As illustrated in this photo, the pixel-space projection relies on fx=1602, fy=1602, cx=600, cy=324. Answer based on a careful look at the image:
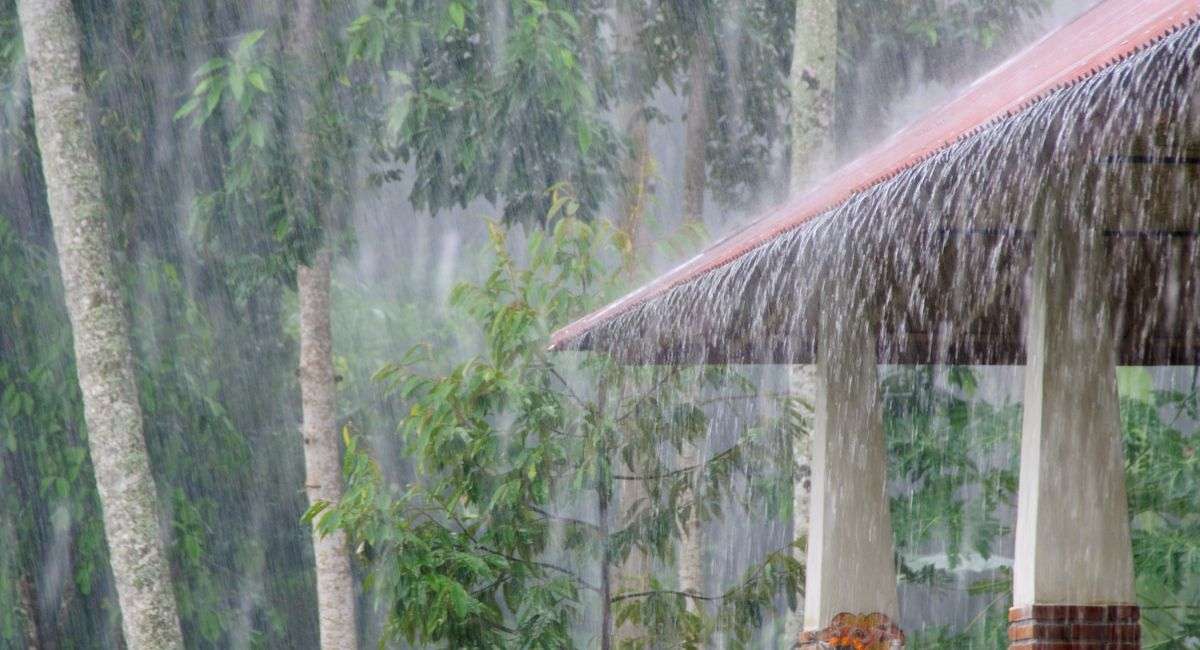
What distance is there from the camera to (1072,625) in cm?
427

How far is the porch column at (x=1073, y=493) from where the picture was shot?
427 cm

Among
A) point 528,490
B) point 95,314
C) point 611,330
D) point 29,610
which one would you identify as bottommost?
point 29,610

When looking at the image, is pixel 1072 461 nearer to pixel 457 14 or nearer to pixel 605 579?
pixel 605 579

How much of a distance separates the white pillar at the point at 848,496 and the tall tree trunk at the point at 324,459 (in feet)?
21.6

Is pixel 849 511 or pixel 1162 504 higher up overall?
pixel 1162 504

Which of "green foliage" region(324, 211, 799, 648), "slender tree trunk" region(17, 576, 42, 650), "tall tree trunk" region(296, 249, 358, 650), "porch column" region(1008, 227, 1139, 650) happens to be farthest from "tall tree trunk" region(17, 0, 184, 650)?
"porch column" region(1008, 227, 1139, 650)

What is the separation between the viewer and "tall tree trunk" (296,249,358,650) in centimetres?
1201

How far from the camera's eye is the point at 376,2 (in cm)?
1166

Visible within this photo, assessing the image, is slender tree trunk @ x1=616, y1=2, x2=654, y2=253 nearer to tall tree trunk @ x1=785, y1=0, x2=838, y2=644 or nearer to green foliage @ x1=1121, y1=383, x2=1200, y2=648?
tall tree trunk @ x1=785, y1=0, x2=838, y2=644

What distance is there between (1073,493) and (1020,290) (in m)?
2.51

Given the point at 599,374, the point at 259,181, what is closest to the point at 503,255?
the point at 599,374

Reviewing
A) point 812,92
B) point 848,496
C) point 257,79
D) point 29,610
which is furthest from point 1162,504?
point 29,610

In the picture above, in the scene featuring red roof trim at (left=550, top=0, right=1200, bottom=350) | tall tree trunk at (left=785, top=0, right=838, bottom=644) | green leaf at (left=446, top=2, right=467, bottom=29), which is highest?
green leaf at (left=446, top=2, right=467, bottom=29)

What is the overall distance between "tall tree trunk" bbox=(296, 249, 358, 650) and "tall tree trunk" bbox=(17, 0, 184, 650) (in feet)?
5.92
